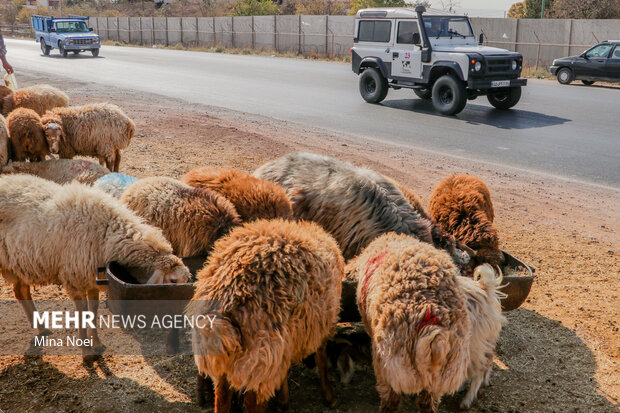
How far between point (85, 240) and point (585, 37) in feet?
101

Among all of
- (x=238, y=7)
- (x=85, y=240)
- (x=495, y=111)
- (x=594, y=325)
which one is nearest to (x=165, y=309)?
(x=85, y=240)

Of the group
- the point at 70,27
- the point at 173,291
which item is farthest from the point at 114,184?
the point at 70,27

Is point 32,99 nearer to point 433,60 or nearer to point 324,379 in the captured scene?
point 324,379

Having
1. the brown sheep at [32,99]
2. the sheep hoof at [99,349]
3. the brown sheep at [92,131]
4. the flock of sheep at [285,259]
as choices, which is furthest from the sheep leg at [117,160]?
the sheep hoof at [99,349]

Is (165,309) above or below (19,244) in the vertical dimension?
below

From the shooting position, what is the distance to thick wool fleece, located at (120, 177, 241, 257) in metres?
4.49

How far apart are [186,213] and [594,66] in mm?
20623

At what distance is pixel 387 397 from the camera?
3447 mm

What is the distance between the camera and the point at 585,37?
29.4 m

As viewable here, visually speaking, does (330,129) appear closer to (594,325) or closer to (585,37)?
(594,325)

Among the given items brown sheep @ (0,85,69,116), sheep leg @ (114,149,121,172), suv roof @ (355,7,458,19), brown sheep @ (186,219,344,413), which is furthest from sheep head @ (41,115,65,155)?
suv roof @ (355,7,458,19)

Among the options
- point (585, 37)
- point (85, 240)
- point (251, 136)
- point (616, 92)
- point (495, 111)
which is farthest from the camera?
point (585, 37)

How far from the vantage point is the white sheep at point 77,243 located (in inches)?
163

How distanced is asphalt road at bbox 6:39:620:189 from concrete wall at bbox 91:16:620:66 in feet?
28.1
